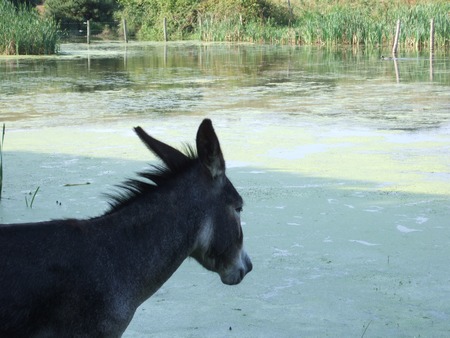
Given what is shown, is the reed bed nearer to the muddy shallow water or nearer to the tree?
the tree

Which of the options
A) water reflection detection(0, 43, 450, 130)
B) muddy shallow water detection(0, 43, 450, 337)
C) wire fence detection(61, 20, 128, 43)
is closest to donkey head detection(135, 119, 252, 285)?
muddy shallow water detection(0, 43, 450, 337)

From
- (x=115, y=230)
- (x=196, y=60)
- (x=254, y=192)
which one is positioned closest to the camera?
(x=115, y=230)

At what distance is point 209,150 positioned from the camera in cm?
237

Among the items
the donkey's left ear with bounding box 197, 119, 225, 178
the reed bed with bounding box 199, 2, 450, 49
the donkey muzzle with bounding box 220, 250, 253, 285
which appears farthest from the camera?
the reed bed with bounding box 199, 2, 450, 49

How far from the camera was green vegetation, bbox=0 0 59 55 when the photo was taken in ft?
73.8

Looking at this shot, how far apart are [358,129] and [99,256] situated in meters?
7.20

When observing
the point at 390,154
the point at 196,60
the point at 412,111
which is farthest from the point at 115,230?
the point at 196,60

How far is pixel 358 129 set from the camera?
9.17 metres

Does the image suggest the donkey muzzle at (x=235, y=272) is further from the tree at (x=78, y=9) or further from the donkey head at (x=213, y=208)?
the tree at (x=78, y=9)

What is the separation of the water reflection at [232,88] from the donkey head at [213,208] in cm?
717

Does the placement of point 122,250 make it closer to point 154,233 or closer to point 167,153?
point 154,233

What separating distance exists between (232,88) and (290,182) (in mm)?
8014

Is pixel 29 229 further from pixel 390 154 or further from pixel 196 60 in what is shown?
pixel 196 60

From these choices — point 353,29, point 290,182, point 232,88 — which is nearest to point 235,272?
point 290,182
